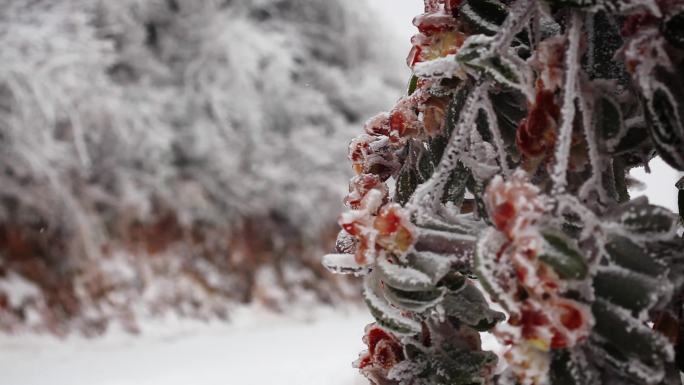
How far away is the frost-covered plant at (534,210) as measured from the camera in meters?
0.25

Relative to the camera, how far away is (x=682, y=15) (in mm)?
266

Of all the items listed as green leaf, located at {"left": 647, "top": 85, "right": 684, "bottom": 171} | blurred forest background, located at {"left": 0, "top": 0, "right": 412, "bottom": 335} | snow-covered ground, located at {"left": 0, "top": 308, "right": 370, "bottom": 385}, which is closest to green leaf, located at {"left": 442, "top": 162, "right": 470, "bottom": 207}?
green leaf, located at {"left": 647, "top": 85, "right": 684, "bottom": 171}

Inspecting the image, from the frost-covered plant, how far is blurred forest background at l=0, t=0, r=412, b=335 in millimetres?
2632

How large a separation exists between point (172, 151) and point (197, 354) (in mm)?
1141

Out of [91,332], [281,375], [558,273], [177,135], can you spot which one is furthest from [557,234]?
[177,135]

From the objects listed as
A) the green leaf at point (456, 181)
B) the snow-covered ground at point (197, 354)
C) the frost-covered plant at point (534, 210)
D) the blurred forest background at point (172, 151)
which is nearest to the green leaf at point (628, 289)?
the frost-covered plant at point (534, 210)

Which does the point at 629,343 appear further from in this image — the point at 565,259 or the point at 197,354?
the point at 197,354

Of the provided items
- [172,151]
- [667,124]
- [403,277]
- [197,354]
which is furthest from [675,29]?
[172,151]

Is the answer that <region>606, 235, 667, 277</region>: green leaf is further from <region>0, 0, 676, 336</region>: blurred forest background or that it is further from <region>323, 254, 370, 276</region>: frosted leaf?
<region>0, 0, 676, 336</region>: blurred forest background

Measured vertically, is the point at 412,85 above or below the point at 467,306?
above

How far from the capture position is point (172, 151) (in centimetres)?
334

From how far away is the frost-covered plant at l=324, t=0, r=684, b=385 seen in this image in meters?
0.25

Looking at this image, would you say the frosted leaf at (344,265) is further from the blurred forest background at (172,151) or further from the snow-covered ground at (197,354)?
the blurred forest background at (172,151)

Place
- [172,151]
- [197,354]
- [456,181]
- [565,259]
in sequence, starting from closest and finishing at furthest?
1. [565,259]
2. [456,181]
3. [197,354]
4. [172,151]
